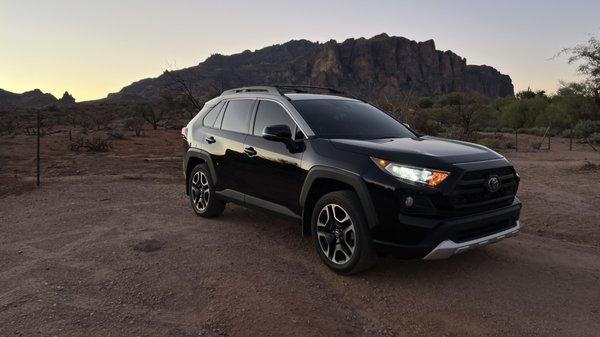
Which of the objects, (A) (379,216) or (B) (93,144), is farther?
(B) (93,144)

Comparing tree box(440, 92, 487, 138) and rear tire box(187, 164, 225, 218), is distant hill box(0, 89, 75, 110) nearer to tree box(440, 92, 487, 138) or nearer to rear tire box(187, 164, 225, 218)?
tree box(440, 92, 487, 138)

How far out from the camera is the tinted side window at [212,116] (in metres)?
6.56

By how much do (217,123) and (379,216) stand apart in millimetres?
3081

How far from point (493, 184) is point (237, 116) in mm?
3177

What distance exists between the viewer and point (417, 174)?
4125 millimetres

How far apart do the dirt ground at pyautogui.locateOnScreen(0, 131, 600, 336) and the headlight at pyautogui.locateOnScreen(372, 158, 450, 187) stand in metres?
0.99

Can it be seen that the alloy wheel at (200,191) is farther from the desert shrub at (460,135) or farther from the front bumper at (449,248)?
the desert shrub at (460,135)

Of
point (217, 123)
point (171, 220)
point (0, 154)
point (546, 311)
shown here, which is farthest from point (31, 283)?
point (0, 154)

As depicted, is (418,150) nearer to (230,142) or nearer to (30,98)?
(230,142)

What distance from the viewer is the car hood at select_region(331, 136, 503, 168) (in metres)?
4.18

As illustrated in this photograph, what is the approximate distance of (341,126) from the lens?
5.23 m

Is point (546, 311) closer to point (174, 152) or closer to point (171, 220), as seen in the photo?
point (171, 220)

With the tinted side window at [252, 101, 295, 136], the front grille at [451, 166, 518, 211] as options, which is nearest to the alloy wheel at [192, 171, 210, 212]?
the tinted side window at [252, 101, 295, 136]

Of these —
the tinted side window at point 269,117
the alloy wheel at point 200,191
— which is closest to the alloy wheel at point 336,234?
the tinted side window at point 269,117
